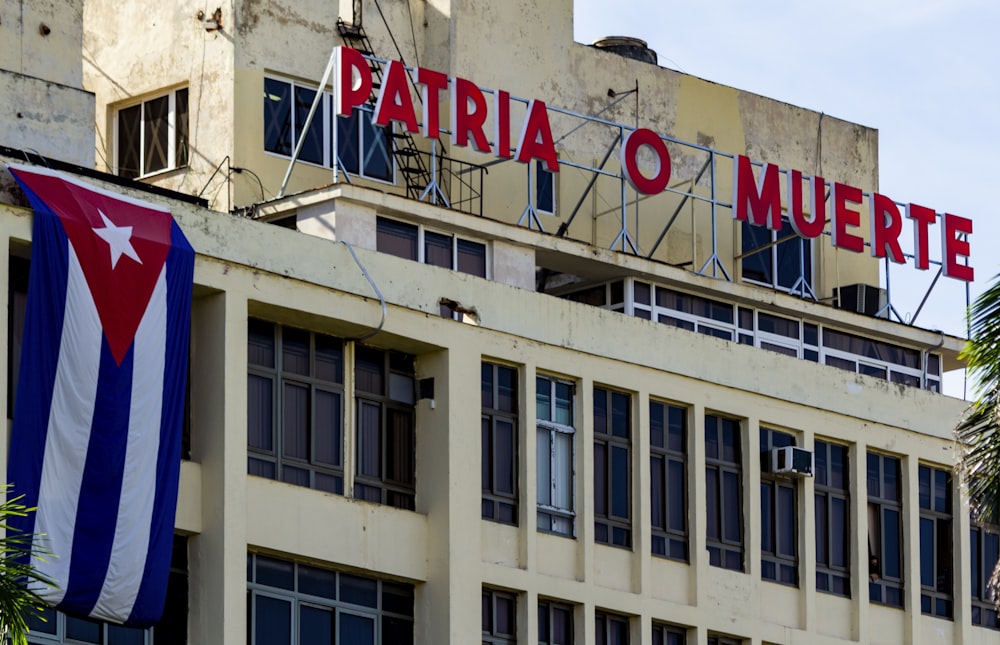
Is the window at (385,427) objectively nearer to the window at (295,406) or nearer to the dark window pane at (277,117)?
the window at (295,406)

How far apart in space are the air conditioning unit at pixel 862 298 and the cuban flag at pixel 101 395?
59.6 ft

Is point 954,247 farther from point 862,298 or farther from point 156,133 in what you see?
point 156,133

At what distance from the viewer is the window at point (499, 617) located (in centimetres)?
4241

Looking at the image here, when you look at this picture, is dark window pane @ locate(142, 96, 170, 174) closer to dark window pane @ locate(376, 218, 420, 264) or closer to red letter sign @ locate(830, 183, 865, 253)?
dark window pane @ locate(376, 218, 420, 264)

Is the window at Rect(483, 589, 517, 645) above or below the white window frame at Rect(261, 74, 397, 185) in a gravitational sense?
below

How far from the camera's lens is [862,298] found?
2098 inches

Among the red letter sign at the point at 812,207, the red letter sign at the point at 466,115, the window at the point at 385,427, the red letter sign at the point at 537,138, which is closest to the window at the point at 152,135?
the red letter sign at the point at 466,115

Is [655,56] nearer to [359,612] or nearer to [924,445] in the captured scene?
[924,445]

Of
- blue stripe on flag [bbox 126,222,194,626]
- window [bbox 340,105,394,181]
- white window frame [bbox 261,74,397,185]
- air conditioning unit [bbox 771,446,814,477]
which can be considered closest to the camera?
blue stripe on flag [bbox 126,222,194,626]

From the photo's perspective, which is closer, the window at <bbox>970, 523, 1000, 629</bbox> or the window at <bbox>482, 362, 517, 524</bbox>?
the window at <bbox>482, 362, 517, 524</bbox>

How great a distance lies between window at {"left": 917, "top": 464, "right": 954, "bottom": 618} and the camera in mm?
49344

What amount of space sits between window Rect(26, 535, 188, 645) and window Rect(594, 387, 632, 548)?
8.07m

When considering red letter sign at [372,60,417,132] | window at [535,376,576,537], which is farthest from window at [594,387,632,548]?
red letter sign at [372,60,417,132]

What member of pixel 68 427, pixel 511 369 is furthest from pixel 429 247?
pixel 68 427
